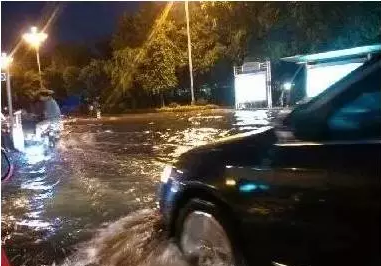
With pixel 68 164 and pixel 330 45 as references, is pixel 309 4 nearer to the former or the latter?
pixel 330 45

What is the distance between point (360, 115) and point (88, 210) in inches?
Result: 176

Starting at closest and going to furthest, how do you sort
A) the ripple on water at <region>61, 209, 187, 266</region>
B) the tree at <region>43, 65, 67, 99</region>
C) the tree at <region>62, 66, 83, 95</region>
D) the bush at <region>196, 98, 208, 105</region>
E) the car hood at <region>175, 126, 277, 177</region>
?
the car hood at <region>175, 126, 277, 177</region> → the ripple on water at <region>61, 209, 187, 266</region> → the bush at <region>196, 98, 208, 105</region> → the tree at <region>62, 66, 83, 95</region> → the tree at <region>43, 65, 67, 99</region>

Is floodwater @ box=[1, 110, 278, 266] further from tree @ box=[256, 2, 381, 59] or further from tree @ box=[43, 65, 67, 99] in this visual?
tree @ box=[43, 65, 67, 99]

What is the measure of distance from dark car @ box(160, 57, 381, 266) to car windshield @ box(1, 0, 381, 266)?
12mm

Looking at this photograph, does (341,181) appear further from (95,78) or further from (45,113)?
(95,78)

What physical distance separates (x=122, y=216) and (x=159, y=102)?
33.8 m

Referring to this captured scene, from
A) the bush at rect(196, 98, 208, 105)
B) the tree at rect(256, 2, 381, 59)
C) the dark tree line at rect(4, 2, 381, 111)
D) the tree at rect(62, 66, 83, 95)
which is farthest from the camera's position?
the tree at rect(62, 66, 83, 95)

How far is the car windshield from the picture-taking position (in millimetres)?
3283

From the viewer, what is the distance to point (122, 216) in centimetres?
634

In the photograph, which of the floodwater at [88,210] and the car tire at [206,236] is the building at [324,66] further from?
the car tire at [206,236]

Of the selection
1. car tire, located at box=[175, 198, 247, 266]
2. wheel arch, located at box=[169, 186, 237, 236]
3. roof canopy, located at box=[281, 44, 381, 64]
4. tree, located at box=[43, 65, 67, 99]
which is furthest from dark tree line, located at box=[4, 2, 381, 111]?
car tire, located at box=[175, 198, 247, 266]

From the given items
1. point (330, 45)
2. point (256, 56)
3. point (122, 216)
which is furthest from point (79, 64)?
point (122, 216)

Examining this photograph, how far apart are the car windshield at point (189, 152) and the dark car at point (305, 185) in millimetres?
12

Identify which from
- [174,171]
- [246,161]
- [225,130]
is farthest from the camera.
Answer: [225,130]
